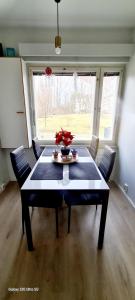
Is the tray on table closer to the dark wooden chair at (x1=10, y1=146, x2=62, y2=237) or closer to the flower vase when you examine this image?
the flower vase

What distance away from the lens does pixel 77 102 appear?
2680 mm

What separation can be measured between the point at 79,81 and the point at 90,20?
806 millimetres

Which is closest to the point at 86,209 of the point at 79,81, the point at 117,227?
the point at 117,227

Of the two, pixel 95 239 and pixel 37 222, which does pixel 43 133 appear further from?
pixel 95 239

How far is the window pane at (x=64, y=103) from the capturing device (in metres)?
2.58

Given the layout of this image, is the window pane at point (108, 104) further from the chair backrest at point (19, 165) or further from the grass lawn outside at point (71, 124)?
the chair backrest at point (19, 165)

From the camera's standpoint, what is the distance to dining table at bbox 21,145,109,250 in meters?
1.33

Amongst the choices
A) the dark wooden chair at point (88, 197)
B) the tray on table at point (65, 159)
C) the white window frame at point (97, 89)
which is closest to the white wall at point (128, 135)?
the white window frame at point (97, 89)

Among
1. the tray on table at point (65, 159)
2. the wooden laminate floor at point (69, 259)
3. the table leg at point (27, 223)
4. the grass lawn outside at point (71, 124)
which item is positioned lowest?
the wooden laminate floor at point (69, 259)

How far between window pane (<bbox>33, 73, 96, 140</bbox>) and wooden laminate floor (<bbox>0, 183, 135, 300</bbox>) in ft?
4.93

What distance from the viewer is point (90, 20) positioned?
204 cm

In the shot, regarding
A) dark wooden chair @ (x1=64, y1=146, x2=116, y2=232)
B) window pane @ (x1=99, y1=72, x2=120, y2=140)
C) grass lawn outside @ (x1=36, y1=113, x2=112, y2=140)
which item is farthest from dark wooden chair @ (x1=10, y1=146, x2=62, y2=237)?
window pane @ (x1=99, y1=72, x2=120, y2=140)

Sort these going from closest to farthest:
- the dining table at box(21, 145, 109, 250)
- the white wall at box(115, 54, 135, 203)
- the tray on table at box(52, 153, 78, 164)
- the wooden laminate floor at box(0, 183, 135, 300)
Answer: the wooden laminate floor at box(0, 183, 135, 300) → the dining table at box(21, 145, 109, 250) → the tray on table at box(52, 153, 78, 164) → the white wall at box(115, 54, 135, 203)

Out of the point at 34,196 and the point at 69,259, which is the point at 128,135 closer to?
the point at 34,196
